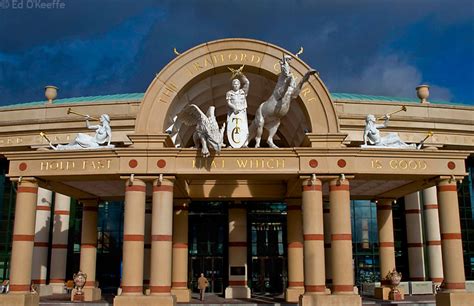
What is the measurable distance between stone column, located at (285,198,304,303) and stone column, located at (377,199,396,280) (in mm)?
5062

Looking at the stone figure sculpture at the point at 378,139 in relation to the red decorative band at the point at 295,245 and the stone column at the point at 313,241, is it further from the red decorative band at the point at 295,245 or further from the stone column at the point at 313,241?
the red decorative band at the point at 295,245

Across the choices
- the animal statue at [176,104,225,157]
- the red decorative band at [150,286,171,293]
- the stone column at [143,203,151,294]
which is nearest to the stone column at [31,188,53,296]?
the stone column at [143,203,151,294]

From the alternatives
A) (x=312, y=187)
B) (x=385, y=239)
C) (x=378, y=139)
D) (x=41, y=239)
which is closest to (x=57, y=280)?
(x=41, y=239)

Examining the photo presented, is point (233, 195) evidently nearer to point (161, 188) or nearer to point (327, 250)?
point (161, 188)

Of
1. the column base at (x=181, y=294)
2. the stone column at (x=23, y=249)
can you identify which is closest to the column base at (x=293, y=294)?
the column base at (x=181, y=294)

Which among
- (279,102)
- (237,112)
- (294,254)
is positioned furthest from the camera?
(294,254)

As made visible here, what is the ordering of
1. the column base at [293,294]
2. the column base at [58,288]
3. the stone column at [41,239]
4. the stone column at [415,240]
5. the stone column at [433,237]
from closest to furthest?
the column base at [293,294]
the column base at [58,288]
the stone column at [41,239]
the stone column at [433,237]
the stone column at [415,240]

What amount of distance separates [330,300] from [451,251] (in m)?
6.31

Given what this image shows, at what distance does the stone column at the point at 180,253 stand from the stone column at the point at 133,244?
6.35 metres

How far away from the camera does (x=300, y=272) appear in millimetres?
29969

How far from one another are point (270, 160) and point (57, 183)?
1111cm

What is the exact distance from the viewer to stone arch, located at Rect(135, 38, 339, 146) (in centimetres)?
2381

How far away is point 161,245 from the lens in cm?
2289

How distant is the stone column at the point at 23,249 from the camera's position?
22828 mm
